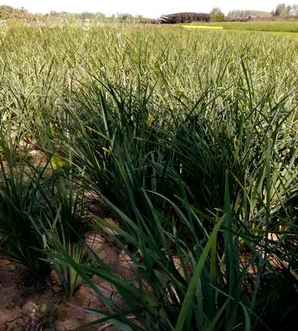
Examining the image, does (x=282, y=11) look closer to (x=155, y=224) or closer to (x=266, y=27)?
(x=266, y=27)

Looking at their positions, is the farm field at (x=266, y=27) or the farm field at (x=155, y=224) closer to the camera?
the farm field at (x=155, y=224)

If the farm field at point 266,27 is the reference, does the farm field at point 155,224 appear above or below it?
below

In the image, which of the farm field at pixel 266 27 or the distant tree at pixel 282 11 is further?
the distant tree at pixel 282 11

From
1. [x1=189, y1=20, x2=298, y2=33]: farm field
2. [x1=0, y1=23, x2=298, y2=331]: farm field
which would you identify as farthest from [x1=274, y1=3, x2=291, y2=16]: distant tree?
[x1=0, y1=23, x2=298, y2=331]: farm field

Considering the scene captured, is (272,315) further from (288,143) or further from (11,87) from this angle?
(11,87)

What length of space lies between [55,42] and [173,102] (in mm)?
3926

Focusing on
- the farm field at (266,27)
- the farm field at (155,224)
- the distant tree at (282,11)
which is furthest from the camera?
the distant tree at (282,11)

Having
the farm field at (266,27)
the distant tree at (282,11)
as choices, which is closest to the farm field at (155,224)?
the farm field at (266,27)

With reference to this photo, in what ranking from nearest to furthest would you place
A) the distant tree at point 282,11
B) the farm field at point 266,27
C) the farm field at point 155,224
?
the farm field at point 155,224 → the farm field at point 266,27 → the distant tree at point 282,11

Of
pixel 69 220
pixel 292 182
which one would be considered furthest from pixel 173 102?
pixel 69 220

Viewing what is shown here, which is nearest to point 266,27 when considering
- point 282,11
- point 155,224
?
point 155,224

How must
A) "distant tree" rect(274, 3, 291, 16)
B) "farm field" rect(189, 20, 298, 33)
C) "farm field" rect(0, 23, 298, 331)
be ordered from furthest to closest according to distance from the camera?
"distant tree" rect(274, 3, 291, 16) < "farm field" rect(189, 20, 298, 33) < "farm field" rect(0, 23, 298, 331)

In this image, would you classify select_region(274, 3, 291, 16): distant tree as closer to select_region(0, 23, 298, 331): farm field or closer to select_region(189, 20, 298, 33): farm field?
select_region(189, 20, 298, 33): farm field

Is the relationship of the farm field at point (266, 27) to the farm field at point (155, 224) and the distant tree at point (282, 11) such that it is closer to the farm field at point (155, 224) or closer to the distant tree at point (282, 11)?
the farm field at point (155, 224)
